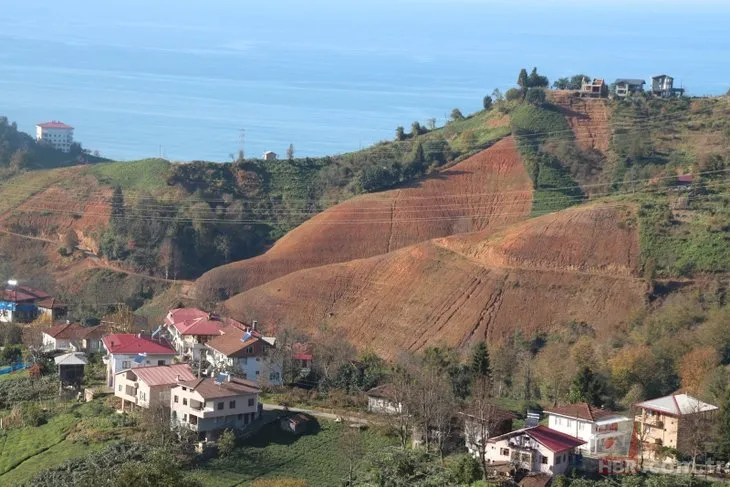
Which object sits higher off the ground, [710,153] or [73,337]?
[710,153]

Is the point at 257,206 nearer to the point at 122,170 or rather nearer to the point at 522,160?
the point at 122,170

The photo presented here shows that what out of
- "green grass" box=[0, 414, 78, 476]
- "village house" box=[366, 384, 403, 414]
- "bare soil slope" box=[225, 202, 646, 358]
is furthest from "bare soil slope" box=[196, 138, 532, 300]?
"green grass" box=[0, 414, 78, 476]

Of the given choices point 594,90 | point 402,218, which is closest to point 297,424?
point 402,218

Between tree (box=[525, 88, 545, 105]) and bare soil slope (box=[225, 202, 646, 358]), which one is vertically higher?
tree (box=[525, 88, 545, 105])

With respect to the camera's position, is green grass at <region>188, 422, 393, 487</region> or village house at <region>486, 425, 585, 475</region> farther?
green grass at <region>188, 422, 393, 487</region>

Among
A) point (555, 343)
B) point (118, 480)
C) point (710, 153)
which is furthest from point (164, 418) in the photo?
point (710, 153)

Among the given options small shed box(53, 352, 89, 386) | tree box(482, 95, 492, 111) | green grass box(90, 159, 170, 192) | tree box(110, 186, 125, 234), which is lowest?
small shed box(53, 352, 89, 386)

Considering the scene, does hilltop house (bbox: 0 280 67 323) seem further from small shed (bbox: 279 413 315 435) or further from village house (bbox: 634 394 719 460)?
village house (bbox: 634 394 719 460)

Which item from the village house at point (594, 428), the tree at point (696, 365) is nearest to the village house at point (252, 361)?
the village house at point (594, 428)
